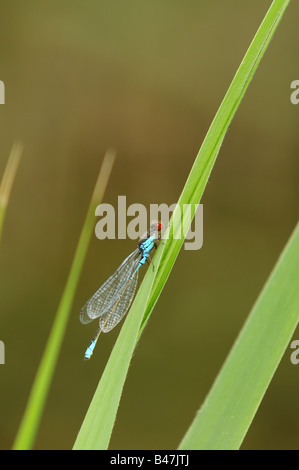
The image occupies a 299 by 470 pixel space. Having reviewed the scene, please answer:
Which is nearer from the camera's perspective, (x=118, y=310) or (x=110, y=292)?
(x=118, y=310)

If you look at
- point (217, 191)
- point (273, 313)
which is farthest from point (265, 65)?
point (273, 313)

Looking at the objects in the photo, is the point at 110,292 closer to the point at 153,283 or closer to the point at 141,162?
the point at 153,283

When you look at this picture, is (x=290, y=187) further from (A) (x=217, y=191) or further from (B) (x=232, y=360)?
(B) (x=232, y=360)

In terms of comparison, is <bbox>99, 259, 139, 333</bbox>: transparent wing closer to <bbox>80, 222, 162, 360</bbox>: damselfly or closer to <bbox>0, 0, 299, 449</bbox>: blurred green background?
<bbox>80, 222, 162, 360</bbox>: damselfly

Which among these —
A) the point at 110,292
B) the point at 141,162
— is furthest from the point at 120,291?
the point at 141,162

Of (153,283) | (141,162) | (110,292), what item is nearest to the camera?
(153,283)

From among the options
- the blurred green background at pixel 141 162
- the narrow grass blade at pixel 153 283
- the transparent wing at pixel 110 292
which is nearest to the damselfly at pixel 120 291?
the transparent wing at pixel 110 292
